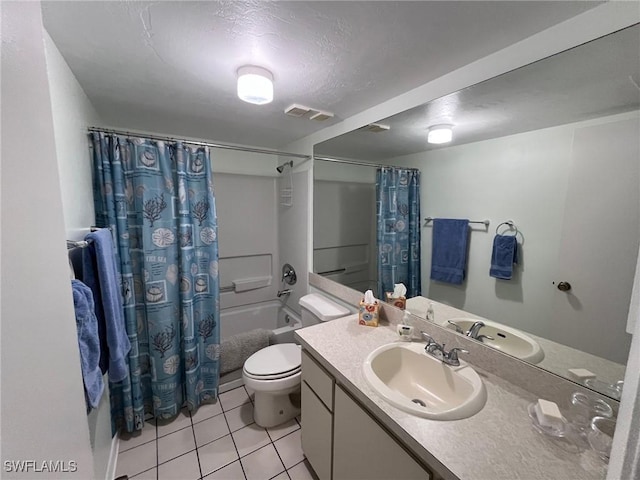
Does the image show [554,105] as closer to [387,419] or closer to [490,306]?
[490,306]

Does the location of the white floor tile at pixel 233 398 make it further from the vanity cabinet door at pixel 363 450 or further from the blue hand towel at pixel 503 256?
the blue hand towel at pixel 503 256

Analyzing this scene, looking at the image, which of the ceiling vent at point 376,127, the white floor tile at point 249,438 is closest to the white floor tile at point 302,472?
the white floor tile at point 249,438

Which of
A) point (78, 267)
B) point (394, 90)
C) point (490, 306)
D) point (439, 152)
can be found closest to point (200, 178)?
point (78, 267)

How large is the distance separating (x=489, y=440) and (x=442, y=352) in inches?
15.5

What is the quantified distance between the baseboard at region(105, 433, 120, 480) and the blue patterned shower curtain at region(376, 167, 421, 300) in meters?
1.86

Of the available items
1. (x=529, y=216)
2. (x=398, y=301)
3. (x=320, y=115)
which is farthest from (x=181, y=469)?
(x=320, y=115)

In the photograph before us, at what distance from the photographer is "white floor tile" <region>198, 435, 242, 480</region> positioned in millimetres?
1474

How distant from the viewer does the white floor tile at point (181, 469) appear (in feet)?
4.63

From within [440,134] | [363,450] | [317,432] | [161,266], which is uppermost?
[440,134]

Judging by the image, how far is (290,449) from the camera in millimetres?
1593

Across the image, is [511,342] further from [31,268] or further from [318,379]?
[31,268]

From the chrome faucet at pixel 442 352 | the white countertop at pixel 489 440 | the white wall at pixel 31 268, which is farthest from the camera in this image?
the chrome faucet at pixel 442 352

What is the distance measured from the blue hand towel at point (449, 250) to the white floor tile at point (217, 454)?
1672 mm

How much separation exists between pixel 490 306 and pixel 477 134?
2.76 ft
